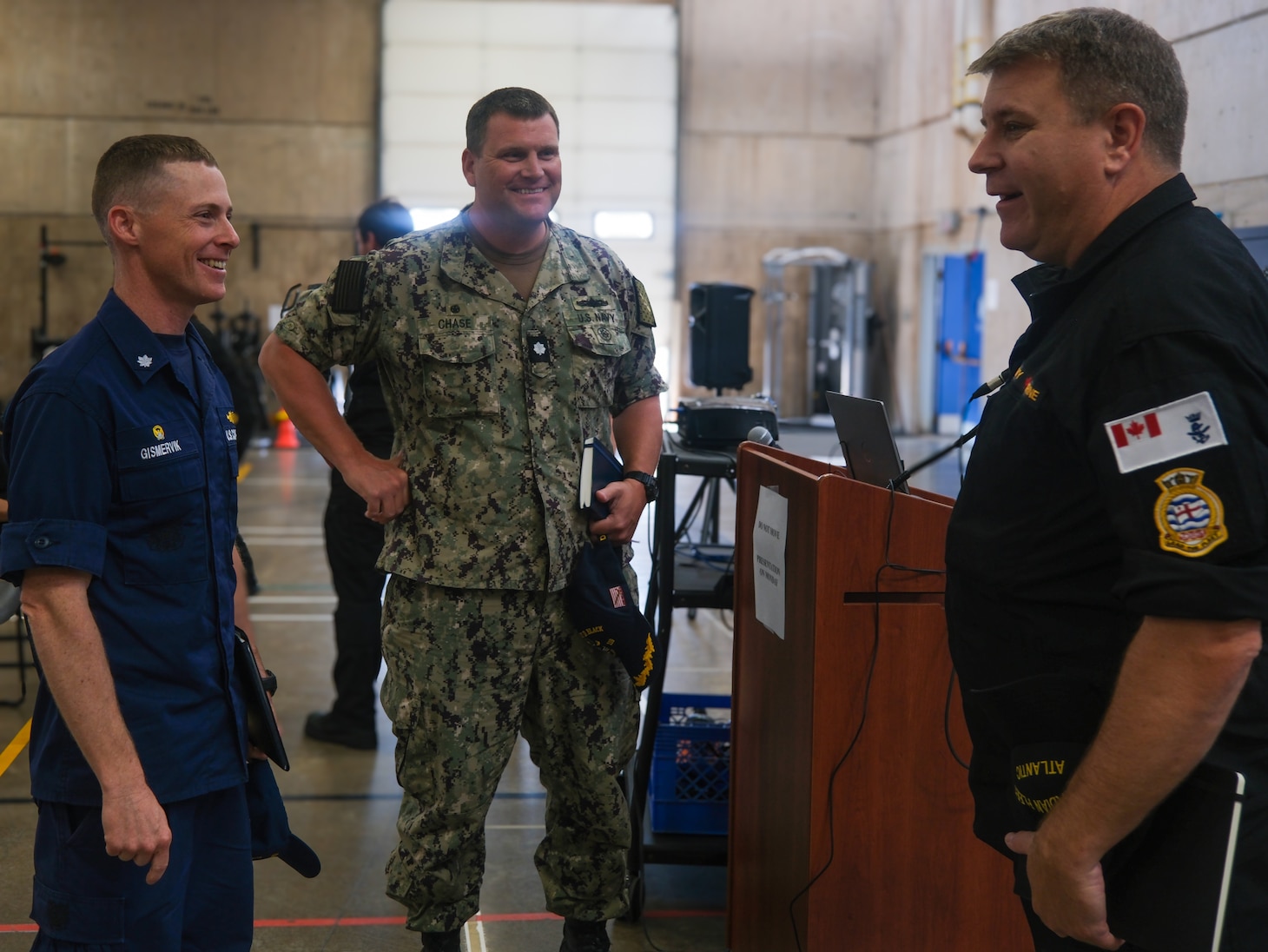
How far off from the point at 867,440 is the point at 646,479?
59 cm

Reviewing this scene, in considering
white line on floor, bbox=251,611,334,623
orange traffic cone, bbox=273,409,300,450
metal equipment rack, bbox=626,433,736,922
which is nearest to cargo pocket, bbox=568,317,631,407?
metal equipment rack, bbox=626,433,736,922

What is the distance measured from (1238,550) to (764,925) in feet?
4.99

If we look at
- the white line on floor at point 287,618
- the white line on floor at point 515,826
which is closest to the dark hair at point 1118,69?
the white line on floor at point 515,826

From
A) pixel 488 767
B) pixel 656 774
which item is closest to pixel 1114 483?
pixel 488 767

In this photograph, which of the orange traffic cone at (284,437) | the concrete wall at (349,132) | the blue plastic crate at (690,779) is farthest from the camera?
the concrete wall at (349,132)

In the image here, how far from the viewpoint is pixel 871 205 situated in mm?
16219

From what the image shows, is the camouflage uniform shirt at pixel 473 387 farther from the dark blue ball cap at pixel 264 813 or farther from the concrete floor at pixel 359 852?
the concrete floor at pixel 359 852

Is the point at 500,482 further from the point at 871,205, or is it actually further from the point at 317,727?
the point at 871,205

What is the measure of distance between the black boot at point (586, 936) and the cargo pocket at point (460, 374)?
1.13 meters

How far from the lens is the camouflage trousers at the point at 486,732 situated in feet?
7.96

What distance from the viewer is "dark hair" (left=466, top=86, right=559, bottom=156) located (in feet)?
7.99

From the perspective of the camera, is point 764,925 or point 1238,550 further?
point 764,925

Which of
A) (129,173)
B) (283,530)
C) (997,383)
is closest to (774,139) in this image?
(283,530)

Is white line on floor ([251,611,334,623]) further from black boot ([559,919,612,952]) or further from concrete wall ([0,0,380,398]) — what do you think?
concrete wall ([0,0,380,398])
